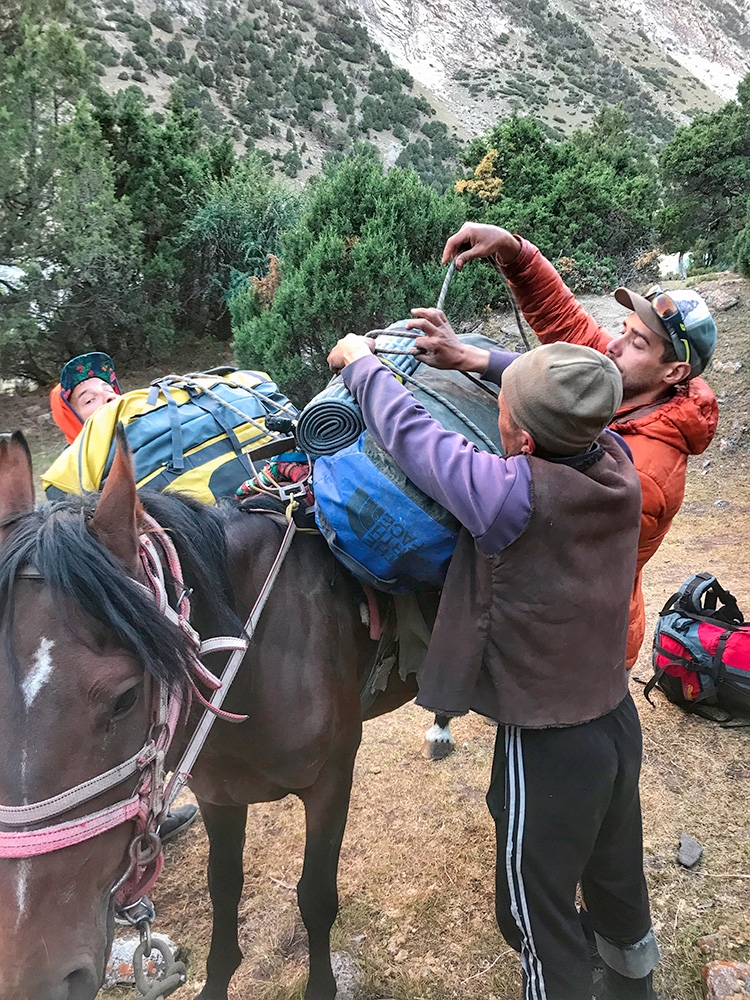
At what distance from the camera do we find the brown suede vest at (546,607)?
130 cm

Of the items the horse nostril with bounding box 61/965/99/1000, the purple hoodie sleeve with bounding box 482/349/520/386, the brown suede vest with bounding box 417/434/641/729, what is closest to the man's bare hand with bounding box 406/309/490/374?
the purple hoodie sleeve with bounding box 482/349/520/386

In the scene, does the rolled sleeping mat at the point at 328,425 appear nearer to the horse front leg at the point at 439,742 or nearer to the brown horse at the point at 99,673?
the brown horse at the point at 99,673

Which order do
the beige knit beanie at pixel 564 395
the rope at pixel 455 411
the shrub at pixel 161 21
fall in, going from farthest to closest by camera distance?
the shrub at pixel 161 21 → the rope at pixel 455 411 → the beige knit beanie at pixel 564 395

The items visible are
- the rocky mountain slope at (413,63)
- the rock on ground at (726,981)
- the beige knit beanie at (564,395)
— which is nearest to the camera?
the beige knit beanie at (564,395)

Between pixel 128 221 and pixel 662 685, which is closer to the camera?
pixel 662 685

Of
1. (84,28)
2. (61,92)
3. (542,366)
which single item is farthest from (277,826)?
(84,28)

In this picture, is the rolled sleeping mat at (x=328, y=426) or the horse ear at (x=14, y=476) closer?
the horse ear at (x=14, y=476)

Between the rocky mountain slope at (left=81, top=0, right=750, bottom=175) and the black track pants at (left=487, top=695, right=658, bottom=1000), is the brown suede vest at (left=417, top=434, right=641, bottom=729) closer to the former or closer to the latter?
the black track pants at (left=487, top=695, right=658, bottom=1000)

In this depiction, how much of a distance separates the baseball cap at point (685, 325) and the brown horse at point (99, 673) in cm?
135

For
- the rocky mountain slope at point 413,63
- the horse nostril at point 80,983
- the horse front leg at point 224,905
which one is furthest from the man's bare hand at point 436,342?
the rocky mountain slope at point 413,63

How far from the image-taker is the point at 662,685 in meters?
3.72

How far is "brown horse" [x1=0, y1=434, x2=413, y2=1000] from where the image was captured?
991 millimetres

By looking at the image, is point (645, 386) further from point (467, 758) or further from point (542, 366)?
point (467, 758)

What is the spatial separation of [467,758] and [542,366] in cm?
280
